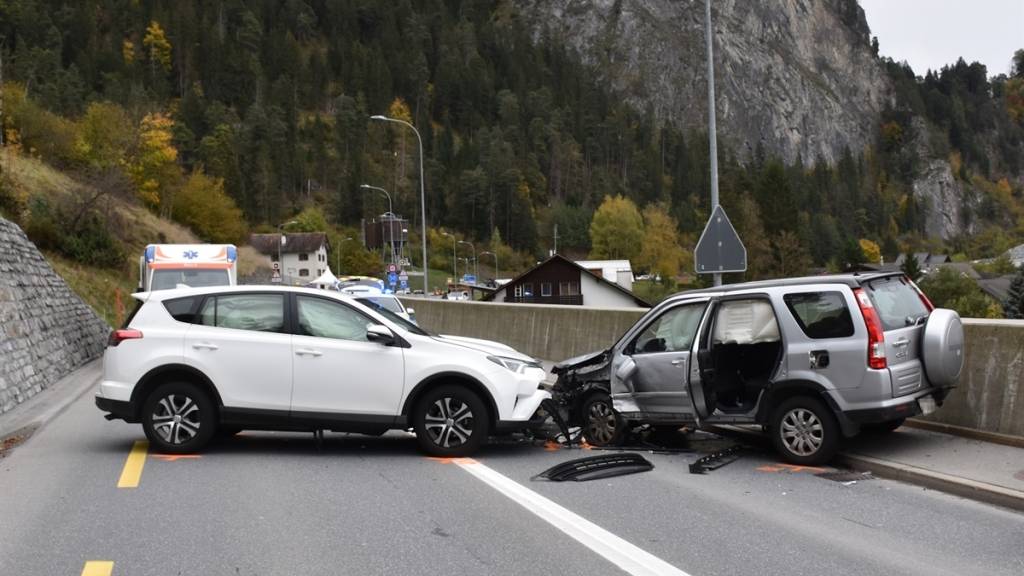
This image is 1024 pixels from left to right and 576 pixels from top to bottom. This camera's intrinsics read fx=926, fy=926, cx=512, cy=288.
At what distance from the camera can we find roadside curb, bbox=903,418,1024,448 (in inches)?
328

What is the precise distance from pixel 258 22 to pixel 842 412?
186073 mm

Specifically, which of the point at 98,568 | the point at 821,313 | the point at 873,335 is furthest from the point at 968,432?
the point at 98,568

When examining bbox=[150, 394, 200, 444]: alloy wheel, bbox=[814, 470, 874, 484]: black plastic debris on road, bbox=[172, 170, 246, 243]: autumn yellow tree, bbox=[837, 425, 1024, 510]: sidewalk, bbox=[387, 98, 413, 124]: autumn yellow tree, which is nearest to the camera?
bbox=[837, 425, 1024, 510]: sidewalk

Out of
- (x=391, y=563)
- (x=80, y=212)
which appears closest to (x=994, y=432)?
(x=391, y=563)

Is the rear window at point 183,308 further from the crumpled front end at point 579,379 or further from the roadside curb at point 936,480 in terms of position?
the roadside curb at point 936,480

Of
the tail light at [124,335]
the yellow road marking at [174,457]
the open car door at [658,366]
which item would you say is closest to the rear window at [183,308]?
the tail light at [124,335]

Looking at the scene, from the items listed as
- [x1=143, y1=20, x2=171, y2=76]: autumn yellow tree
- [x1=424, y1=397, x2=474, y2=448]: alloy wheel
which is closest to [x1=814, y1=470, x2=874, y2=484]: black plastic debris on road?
[x1=424, y1=397, x2=474, y2=448]: alloy wheel

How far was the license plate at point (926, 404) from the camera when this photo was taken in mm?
8477

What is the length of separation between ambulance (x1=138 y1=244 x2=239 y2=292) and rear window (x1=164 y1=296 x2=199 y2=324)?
507 inches

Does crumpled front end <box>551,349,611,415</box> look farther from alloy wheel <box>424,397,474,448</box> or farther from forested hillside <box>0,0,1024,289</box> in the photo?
forested hillside <box>0,0,1024,289</box>

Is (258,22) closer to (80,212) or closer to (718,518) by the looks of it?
(80,212)

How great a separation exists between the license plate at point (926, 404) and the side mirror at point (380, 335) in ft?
16.5

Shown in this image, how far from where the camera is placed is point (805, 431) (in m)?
8.71

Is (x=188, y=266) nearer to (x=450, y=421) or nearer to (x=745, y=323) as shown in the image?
(x=450, y=421)
